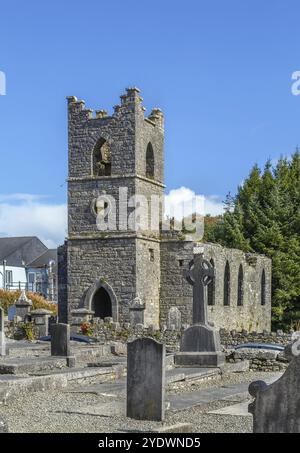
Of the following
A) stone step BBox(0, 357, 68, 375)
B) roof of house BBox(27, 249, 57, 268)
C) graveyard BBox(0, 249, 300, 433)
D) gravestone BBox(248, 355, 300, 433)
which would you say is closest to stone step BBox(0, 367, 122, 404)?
graveyard BBox(0, 249, 300, 433)

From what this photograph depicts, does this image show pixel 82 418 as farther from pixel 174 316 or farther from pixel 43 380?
pixel 174 316

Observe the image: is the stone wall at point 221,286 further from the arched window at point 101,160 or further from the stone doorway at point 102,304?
the arched window at point 101,160

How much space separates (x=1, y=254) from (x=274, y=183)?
36.8 meters

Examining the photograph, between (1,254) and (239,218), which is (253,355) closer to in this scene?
(239,218)

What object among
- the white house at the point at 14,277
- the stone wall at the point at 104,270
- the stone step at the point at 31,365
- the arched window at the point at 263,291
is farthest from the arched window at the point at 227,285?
the white house at the point at 14,277

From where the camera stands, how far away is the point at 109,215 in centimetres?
3525

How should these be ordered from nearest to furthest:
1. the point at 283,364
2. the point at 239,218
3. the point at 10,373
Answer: the point at 10,373 → the point at 283,364 → the point at 239,218

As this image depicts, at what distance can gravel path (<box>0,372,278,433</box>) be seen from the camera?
10.5 m

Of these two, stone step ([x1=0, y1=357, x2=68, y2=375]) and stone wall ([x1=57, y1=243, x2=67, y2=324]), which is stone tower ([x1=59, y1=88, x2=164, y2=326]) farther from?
stone step ([x1=0, y1=357, x2=68, y2=375])

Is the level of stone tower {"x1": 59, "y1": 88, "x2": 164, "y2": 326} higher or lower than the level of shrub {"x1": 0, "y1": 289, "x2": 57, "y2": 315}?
higher

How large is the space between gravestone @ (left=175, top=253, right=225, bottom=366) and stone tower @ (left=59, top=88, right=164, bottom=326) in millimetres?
15247

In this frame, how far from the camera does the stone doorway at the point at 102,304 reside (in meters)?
35.8
